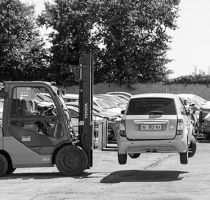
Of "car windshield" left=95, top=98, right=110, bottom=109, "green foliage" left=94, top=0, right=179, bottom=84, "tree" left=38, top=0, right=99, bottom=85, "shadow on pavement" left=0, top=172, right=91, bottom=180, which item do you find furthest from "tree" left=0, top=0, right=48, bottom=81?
"shadow on pavement" left=0, top=172, right=91, bottom=180

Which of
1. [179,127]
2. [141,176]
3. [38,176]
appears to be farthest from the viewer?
[38,176]

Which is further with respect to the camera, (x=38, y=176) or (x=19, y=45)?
(x=19, y=45)

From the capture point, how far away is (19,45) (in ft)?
178

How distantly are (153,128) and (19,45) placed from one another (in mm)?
39740

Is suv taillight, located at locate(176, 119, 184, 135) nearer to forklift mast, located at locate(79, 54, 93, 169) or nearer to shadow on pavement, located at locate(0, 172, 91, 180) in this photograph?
forklift mast, located at locate(79, 54, 93, 169)

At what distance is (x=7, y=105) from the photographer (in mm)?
15461

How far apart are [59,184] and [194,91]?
41.8 meters

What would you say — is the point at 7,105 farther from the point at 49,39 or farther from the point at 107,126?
the point at 49,39

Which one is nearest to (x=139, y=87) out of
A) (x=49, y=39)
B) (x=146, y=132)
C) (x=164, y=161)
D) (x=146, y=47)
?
(x=146, y=47)

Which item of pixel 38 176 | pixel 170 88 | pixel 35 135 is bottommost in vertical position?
pixel 38 176

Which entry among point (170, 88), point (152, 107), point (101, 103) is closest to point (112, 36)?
point (170, 88)

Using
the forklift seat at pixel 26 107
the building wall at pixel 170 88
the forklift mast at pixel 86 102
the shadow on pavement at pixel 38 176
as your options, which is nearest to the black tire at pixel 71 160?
the shadow on pavement at pixel 38 176

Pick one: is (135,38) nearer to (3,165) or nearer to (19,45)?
(19,45)

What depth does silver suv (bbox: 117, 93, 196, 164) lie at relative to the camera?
15531 millimetres
